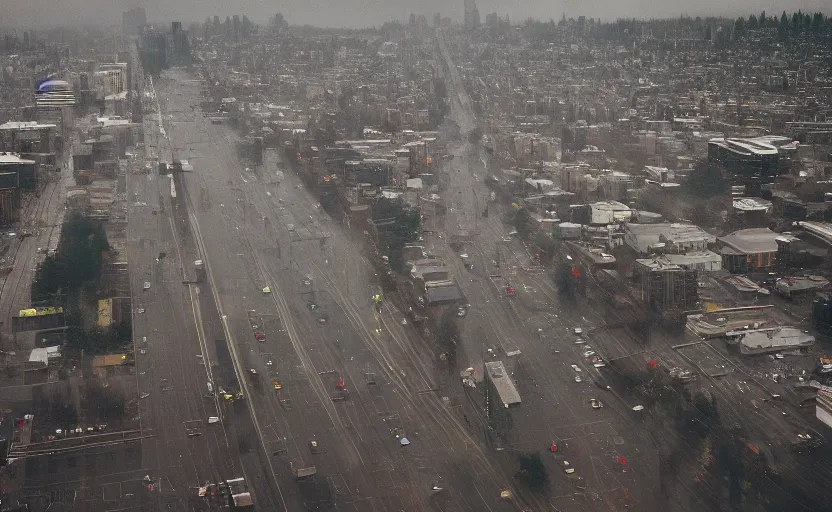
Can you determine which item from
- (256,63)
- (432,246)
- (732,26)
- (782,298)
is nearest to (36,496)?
(432,246)

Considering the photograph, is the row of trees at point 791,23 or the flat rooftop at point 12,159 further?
the row of trees at point 791,23

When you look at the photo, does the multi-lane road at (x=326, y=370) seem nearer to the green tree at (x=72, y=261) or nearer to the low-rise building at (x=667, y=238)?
the green tree at (x=72, y=261)

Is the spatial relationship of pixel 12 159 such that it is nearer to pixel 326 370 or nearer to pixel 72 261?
pixel 72 261

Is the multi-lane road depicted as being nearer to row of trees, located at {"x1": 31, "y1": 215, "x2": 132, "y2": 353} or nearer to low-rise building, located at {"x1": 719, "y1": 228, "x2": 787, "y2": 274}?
row of trees, located at {"x1": 31, "y1": 215, "x2": 132, "y2": 353}

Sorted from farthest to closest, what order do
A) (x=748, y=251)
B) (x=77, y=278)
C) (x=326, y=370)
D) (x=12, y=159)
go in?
(x=12, y=159), (x=748, y=251), (x=77, y=278), (x=326, y=370)

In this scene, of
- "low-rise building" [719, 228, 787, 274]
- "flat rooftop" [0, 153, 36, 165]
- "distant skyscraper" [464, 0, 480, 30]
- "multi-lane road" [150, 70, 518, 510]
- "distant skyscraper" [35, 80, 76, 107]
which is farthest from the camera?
"distant skyscraper" [464, 0, 480, 30]

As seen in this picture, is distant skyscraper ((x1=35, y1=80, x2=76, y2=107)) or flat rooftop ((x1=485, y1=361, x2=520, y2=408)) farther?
distant skyscraper ((x1=35, y1=80, x2=76, y2=107))

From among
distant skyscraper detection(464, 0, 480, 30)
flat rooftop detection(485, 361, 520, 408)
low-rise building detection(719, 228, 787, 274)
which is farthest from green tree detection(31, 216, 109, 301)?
distant skyscraper detection(464, 0, 480, 30)

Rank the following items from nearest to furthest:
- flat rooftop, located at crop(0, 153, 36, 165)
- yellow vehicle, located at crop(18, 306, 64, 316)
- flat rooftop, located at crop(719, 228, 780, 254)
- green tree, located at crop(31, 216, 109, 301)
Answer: yellow vehicle, located at crop(18, 306, 64, 316)
green tree, located at crop(31, 216, 109, 301)
flat rooftop, located at crop(719, 228, 780, 254)
flat rooftop, located at crop(0, 153, 36, 165)

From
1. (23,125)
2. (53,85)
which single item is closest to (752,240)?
(23,125)

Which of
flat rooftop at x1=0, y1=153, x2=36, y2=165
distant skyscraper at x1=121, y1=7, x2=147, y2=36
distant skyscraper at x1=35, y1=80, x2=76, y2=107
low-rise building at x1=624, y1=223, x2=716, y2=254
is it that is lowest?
low-rise building at x1=624, y1=223, x2=716, y2=254

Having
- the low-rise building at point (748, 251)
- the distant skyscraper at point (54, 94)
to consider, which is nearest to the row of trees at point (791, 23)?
the low-rise building at point (748, 251)

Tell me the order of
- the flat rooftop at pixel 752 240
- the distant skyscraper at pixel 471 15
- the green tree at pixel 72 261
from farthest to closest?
the distant skyscraper at pixel 471 15 < the flat rooftop at pixel 752 240 < the green tree at pixel 72 261
